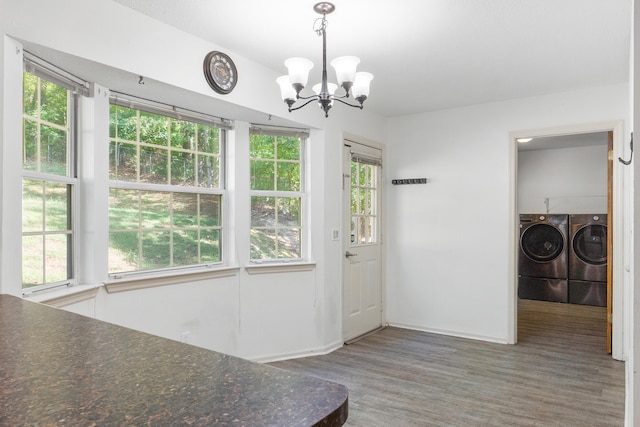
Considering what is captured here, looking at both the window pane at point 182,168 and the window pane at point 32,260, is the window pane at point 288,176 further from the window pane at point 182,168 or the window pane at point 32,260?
the window pane at point 32,260

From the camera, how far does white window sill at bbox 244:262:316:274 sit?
137 inches

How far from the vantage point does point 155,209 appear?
299 centimetres

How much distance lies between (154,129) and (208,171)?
54cm

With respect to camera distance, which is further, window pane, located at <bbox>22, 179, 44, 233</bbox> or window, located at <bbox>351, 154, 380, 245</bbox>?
window, located at <bbox>351, 154, 380, 245</bbox>

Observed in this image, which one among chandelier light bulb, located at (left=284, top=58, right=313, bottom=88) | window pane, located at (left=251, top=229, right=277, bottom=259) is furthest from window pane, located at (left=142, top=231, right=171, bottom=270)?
chandelier light bulb, located at (left=284, top=58, right=313, bottom=88)

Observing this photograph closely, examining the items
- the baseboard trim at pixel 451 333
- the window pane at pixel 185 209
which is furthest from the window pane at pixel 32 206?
the baseboard trim at pixel 451 333

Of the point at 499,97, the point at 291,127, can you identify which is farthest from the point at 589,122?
the point at 291,127

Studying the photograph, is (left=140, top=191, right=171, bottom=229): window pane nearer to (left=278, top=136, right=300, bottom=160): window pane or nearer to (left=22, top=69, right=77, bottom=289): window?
(left=22, top=69, right=77, bottom=289): window

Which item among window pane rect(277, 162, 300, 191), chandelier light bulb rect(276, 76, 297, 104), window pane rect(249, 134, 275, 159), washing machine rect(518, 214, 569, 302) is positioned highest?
chandelier light bulb rect(276, 76, 297, 104)

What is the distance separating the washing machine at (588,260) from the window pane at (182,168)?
542 cm

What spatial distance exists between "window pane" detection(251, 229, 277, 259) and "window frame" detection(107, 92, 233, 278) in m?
0.26

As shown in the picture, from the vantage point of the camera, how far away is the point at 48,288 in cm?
224

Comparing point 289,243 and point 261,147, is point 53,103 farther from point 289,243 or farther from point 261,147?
point 289,243

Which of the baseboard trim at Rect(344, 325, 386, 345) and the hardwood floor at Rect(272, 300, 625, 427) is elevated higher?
the hardwood floor at Rect(272, 300, 625, 427)
